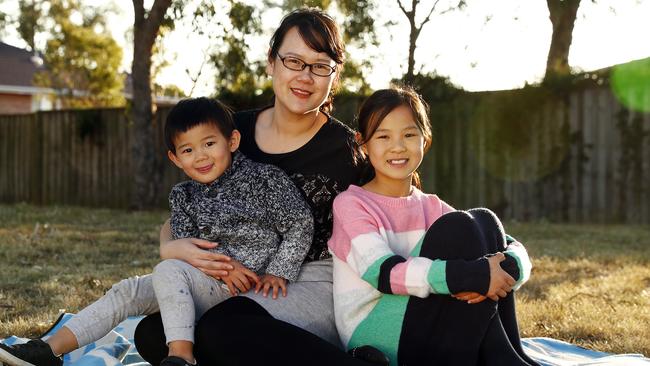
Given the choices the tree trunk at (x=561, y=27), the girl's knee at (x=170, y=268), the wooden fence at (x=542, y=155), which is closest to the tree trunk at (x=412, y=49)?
the wooden fence at (x=542, y=155)

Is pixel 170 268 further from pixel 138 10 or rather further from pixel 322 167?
pixel 138 10

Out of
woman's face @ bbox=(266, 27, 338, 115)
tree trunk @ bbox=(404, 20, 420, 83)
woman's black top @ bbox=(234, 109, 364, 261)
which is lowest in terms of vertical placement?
woman's black top @ bbox=(234, 109, 364, 261)

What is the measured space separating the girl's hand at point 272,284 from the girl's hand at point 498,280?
709 mm

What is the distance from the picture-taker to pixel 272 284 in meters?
2.68

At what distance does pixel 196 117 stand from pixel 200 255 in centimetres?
51

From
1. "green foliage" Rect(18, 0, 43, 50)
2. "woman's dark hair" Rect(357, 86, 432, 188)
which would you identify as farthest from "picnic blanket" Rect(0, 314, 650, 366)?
"green foliage" Rect(18, 0, 43, 50)

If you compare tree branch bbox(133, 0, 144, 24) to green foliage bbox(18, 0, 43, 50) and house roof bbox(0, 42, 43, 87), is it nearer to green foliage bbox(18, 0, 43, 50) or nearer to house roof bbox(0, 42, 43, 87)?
house roof bbox(0, 42, 43, 87)

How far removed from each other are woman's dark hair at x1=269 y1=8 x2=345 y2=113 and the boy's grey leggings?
887 mm

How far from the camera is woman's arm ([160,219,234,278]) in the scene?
2.63 m

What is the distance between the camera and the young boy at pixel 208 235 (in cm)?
259

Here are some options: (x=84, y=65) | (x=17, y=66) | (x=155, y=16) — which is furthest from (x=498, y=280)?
(x=17, y=66)

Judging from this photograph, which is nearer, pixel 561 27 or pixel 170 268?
pixel 170 268

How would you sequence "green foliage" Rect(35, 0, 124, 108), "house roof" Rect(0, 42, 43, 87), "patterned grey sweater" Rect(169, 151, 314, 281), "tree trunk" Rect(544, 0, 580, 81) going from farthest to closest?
"house roof" Rect(0, 42, 43, 87), "green foliage" Rect(35, 0, 124, 108), "tree trunk" Rect(544, 0, 580, 81), "patterned grey sweater" Rect(169, 151, 314, 281)

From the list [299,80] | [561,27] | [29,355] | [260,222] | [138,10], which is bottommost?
[29,355]
